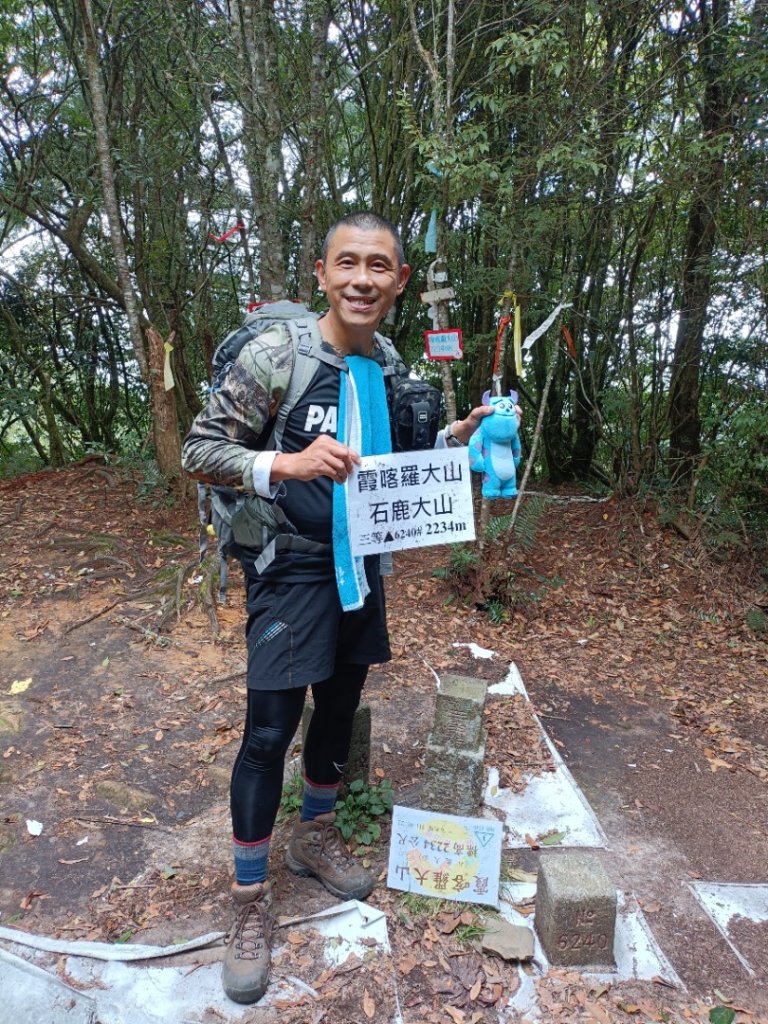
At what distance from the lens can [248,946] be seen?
6.55ft

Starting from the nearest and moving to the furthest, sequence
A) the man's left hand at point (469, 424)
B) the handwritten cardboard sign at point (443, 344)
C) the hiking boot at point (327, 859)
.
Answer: the man's left hand at point (469, 424) → the hiking boot at point (327, 859) → the handwritten cardboard sign at point (443, 344)

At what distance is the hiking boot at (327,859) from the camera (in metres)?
2.29

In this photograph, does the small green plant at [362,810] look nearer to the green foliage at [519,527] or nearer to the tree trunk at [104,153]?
the green foliage at [519,527]

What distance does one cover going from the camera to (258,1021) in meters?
1.87

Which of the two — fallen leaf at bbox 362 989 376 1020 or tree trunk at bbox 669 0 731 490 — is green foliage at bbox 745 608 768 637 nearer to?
tree trunk at bbox 669 0 731 490

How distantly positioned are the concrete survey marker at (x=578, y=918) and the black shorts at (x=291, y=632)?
41.0 inches

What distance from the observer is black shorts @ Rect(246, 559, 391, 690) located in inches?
73.7

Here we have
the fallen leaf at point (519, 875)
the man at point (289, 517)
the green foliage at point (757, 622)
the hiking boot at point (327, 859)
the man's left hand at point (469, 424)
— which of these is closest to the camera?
the man at point (289, 517)

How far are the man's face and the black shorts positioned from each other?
776 millimetres

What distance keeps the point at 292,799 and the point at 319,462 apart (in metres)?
1.82

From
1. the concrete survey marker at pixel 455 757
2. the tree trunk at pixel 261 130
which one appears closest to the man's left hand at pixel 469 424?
the concrete survey marker at pixel 455 757

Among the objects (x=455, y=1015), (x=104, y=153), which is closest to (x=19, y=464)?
(x=104, y=153)

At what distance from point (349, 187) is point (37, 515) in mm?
5498

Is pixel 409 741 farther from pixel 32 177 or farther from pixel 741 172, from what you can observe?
pixel 32 177
